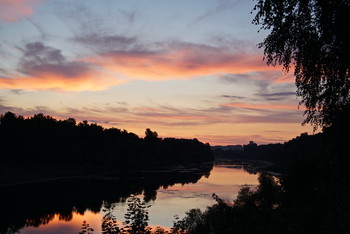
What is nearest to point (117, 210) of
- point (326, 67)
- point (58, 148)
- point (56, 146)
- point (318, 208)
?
point (318, 208)

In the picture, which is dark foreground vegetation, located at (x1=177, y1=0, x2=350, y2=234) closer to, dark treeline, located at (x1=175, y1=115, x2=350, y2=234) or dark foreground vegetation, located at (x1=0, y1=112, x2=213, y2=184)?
dark treeline, located at (x1=175, y1=115, x2=350, y2=234)

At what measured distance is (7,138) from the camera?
12756cm

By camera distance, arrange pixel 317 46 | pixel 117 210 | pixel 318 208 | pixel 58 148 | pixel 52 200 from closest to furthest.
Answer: pixel 317 46, pixel 318 208, pixel 117 210, pixel 52 200, pixel 58 148

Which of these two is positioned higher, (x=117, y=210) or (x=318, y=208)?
(x=318, y=208)

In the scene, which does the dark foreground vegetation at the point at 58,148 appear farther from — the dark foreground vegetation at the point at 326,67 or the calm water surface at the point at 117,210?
the dark foreground vegetation at the point at 326,67

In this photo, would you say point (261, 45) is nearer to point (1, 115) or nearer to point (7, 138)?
point (7, 138)

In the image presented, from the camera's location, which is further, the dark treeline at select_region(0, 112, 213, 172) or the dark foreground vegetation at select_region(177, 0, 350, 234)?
the dark treeline at select_region(0, 112, 213, 172)

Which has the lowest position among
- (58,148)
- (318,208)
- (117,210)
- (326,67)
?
(117,210)

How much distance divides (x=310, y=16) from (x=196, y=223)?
3894 cm

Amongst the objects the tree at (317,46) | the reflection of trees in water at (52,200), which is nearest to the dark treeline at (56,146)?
the reflection of trees in water at (52,200)

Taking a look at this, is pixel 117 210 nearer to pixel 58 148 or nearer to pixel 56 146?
pixel 58 148

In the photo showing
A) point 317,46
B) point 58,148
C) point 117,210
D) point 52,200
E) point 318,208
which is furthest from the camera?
point 58,148

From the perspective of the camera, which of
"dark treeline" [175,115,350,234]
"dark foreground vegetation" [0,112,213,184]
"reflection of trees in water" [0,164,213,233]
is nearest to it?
"dark treeline" [175,115,350,234]

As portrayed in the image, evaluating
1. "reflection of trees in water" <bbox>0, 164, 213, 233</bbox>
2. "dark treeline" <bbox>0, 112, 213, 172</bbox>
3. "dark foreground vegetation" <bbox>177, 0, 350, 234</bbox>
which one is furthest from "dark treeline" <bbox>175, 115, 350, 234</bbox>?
"dark treeline" <bbox>0, 112, 213, 172</bbox>
